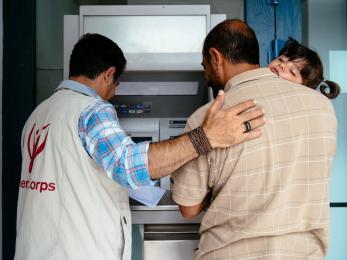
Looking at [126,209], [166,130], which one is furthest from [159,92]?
[126,209]

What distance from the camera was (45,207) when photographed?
138 cm

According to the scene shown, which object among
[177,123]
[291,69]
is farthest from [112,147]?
[177,123]

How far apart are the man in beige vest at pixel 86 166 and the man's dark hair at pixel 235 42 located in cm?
21

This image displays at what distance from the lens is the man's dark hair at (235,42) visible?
1371mm

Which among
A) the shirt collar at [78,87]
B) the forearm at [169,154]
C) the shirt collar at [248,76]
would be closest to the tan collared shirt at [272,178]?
the shirt collar at [248,76]

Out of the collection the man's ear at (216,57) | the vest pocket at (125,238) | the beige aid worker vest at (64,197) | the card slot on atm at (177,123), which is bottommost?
the vest pocket at (125,238)

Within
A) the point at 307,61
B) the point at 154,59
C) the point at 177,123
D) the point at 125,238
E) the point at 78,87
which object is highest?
the point at 154,59

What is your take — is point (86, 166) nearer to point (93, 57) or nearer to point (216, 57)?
point (93, 57)

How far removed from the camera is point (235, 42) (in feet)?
4.50

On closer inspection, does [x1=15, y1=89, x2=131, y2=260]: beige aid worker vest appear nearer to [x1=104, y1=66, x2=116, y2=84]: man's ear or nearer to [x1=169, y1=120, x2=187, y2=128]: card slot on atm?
[x1=104, y1=66, x2=116, y2=84]: man's ear

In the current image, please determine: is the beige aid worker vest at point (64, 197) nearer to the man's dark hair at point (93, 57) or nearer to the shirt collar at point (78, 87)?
the shirt collar at point (78, 87)

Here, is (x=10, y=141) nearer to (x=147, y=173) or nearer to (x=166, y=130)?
(x=166, y=130)

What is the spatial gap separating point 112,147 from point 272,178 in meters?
0.47

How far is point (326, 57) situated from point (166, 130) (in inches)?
46.1
